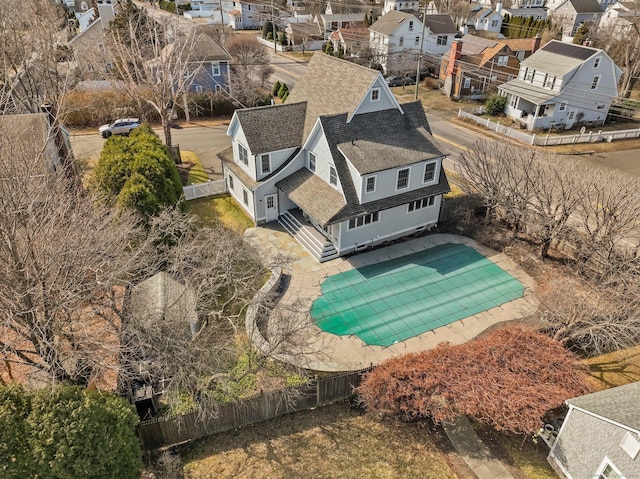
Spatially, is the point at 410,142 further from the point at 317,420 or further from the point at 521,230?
the point at 317,420

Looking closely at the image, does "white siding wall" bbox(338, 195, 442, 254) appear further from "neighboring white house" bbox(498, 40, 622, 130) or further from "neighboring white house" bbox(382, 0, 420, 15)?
"neighboring white house" bbox(382, 0, 420, 15)

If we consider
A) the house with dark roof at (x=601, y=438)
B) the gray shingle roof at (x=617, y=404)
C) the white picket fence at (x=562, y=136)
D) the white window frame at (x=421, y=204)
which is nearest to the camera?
the house with dark roof at (x=601, y=438)

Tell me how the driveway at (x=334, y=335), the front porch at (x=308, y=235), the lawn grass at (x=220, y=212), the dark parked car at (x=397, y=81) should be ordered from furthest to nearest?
1. the dark parked car at (x=397, y=81)
2. the lawn grass at (x=220, y=212)
3. the front porch at (x=308, y=235)
4. the driveway at (x=334, y=335)

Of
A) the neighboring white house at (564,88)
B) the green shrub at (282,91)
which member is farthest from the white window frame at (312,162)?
the neighboring white house at (564,88)

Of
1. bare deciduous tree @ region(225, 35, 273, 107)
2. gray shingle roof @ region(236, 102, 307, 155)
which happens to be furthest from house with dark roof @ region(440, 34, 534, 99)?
gray shingle roof @ region(236, 102, 307, 155)

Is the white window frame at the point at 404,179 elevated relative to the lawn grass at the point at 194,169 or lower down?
elevated

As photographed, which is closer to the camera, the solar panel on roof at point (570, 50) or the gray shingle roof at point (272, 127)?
the gray shingle roof at point (272, 127)

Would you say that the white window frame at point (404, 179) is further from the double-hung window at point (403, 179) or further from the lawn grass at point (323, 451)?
the lawn grass at point (323, 451)

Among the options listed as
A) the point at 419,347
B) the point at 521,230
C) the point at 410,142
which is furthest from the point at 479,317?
the point at 410,142
